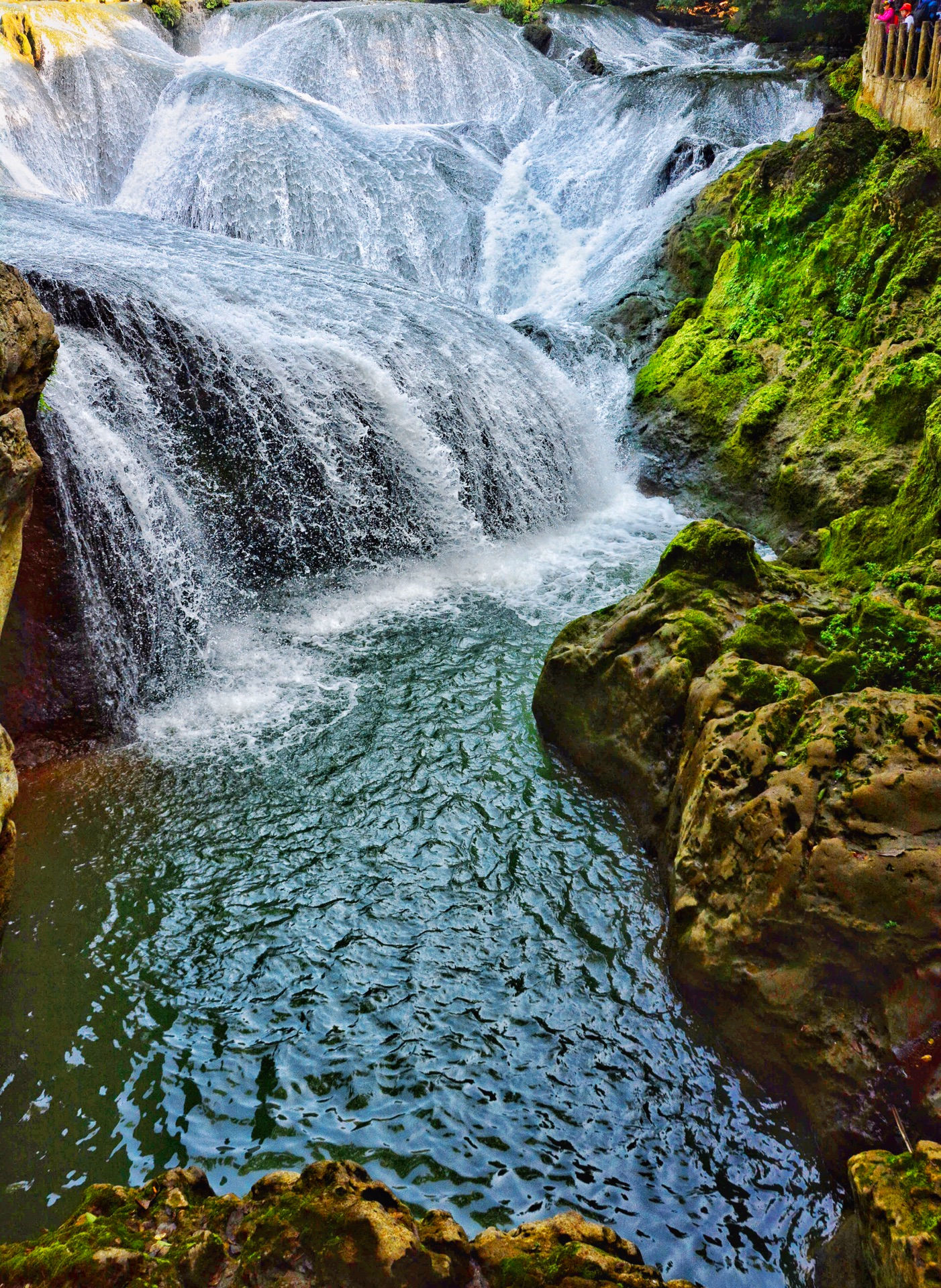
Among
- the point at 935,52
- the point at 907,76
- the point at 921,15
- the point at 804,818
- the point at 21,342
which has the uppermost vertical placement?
the point at 921,15

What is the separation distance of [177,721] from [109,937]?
2.18 m

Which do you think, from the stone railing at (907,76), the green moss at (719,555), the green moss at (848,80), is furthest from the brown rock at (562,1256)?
the green moss at (848,80)

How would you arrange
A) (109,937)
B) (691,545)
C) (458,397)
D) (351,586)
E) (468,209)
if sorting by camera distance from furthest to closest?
(468,209) → (458,397) → (351,586) → (691,545) → (109,937)

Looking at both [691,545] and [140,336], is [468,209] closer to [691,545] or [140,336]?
[140,336]

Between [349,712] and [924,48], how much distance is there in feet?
32.7

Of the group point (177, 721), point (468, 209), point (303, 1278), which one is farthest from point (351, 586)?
point (468, 209)

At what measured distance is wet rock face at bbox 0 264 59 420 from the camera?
4859 mm

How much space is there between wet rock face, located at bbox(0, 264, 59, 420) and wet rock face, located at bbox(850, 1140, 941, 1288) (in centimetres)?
539

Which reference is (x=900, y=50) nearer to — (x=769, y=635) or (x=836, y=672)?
(x=769, y=635)

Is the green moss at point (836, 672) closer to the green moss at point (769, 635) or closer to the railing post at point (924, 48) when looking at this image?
the green moss at point (769, 635)

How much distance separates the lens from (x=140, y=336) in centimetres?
786

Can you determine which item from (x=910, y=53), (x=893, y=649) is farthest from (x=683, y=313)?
(x=893, y=649)

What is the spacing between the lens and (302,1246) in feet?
8.10

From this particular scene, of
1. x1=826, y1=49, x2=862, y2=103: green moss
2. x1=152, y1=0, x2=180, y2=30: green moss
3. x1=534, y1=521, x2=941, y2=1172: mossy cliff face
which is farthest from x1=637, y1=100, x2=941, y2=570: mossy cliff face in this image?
x1=152, y1=0, x2=180, y2=30: green moss
